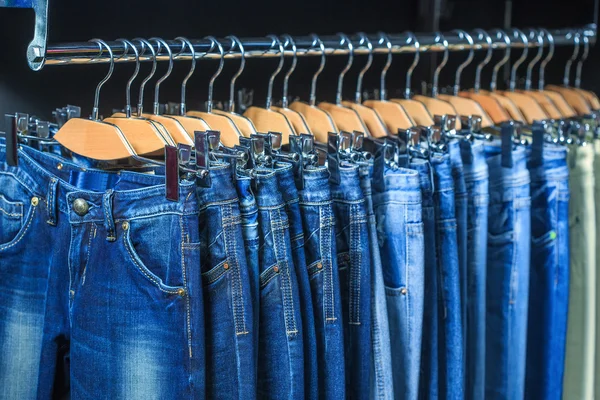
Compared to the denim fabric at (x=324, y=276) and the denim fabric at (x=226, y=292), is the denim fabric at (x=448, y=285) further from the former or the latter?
the denim fabric at (x=226, y=292)

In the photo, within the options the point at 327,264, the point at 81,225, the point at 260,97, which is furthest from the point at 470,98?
the point at 81,225

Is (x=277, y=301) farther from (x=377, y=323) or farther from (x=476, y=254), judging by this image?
(x=476, y=254)

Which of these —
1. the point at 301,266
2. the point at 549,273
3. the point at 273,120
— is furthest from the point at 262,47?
the point at 549,273

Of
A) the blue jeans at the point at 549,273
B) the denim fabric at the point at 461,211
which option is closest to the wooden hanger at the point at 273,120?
the denim fabric at the point at 461,211

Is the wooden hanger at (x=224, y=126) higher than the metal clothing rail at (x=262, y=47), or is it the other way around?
the metal clothing rail at (x=262, y=47)

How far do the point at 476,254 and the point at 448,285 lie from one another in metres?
0.12

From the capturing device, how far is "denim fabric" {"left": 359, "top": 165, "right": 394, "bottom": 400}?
4.25 feet

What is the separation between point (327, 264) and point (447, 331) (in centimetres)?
34

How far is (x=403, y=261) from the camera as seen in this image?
52.5 inches

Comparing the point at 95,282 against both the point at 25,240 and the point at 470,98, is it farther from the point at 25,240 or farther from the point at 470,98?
the point at 470,98

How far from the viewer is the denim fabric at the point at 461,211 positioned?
1.45m

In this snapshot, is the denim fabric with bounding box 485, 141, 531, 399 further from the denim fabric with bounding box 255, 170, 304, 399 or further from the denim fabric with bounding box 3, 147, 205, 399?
the denim fabric with bounding box 3, 147, 205, 399

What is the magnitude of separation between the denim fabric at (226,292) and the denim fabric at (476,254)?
535 mm

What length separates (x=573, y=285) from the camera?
5.47 feet
